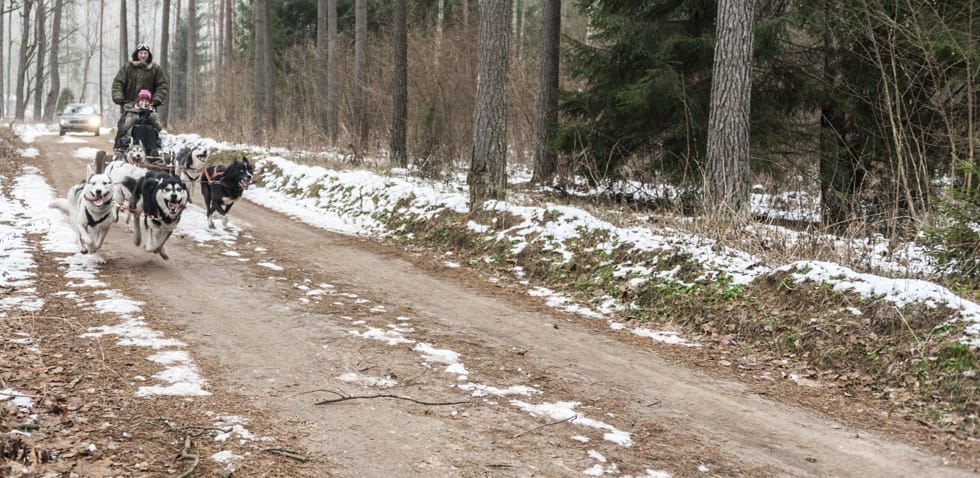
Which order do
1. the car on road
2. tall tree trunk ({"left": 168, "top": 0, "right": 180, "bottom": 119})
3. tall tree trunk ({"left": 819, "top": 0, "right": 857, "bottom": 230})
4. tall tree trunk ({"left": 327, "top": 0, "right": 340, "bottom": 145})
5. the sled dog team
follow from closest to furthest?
1. the sled dog team
2. tall tree trunk ({"left": 819, "top": 0, "right": 857, "bottom": 230})
3. tall tree trunk ({"left": 327, "top": 0, "right": 340, "bottom": 145})
4. the car on road
5. tall tree trunk ({"left": 168, "top": 0, "right": 180, "bottom": 119})

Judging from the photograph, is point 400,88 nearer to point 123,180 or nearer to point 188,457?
point 123,180

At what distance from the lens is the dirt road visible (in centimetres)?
387

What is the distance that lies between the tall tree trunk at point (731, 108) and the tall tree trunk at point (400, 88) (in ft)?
26.1

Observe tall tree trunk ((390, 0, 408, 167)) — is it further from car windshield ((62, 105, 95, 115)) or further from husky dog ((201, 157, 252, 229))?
car windshield ((62, 105, 95, 115))

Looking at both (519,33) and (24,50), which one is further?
(24,50)

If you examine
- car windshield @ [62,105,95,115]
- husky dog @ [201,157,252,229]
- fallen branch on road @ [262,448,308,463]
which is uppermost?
car windshield @ [62,105,95,115]

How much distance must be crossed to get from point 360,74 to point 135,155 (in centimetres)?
1012

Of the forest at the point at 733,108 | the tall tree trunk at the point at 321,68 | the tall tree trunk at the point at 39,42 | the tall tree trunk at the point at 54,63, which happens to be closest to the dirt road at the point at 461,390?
the forest at the point at 733,108

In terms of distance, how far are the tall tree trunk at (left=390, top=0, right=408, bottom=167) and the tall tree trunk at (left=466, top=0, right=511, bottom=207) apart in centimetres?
454

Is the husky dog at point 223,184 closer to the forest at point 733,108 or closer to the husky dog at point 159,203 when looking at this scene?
the husky dog at point 159,203

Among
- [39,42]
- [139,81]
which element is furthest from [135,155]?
[39,42]

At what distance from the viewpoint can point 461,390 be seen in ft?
15.8

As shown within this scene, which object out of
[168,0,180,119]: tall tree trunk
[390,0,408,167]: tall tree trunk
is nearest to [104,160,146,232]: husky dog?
[390,0,408,167]: tall tree trunk

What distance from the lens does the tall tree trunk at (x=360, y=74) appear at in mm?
19188
